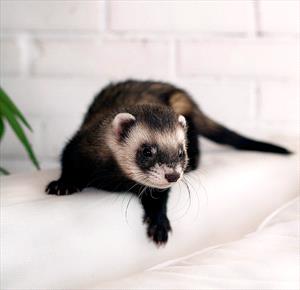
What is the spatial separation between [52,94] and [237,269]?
2.88 ft

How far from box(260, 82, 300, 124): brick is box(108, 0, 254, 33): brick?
0.15 meters

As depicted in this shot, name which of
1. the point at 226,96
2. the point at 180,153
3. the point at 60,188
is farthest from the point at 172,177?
the point at 226,96

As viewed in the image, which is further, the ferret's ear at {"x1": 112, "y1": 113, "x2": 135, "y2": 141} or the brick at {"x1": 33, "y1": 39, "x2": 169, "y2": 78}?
the brick at {"x1": 33, "y1": 39, "x2": 169, "y2": 78}

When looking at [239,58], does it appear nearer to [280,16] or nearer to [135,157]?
[280,16]

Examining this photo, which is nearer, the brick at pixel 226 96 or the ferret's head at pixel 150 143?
the ferret's head at pixel 150 143

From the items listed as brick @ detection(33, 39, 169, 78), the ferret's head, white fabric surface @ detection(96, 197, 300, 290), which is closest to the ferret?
the ferret's head

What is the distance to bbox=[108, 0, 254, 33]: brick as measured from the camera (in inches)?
51.0

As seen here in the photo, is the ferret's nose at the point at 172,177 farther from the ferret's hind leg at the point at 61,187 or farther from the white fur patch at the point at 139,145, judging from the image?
the ferret's hind leg at the point at 61,187

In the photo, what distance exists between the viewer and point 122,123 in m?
0.92

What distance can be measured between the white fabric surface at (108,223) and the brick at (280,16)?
368 millimetres

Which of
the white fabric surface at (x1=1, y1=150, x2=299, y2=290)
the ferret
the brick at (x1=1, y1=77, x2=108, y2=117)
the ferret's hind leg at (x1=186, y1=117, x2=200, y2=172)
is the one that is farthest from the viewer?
the brick at (x1=1, y1=77, x2=108, y2=117)

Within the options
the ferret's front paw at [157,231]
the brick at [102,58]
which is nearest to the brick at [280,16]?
the brick at [102,58]

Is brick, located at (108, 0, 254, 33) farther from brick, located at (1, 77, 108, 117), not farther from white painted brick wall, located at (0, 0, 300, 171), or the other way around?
brick, located at (1, 77, 108, 117)

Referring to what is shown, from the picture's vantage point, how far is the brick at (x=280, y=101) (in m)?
A: 1.35
